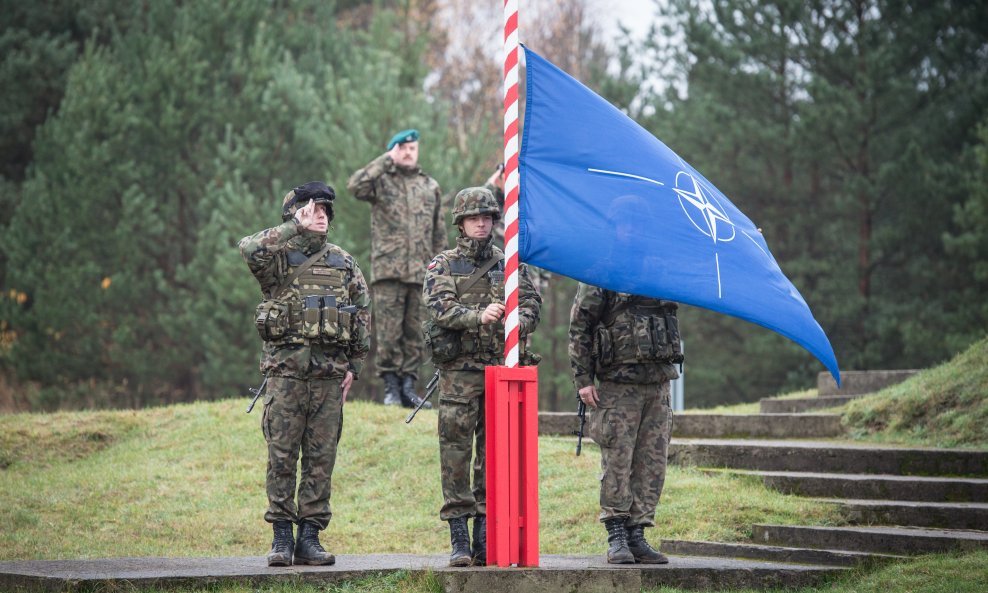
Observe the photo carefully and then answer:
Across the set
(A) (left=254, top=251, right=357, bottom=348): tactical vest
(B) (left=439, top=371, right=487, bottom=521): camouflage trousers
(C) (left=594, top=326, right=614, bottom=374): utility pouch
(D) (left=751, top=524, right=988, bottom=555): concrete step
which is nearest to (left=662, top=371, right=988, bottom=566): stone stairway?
(D) (left=751, top=524, right=988, bottom=555): concrete step

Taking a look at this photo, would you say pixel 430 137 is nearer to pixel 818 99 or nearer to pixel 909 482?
pixel 818 99

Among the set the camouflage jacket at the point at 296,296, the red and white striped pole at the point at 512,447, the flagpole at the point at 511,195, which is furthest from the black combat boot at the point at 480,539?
the camouflage jacket at the point at 296,296

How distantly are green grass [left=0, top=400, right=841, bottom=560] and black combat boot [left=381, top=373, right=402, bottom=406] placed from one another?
11cm

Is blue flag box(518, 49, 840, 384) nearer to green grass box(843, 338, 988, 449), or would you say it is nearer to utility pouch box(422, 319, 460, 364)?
utility pouch box(422, 319, 460, 364)

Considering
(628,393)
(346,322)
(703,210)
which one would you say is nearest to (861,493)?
(628,393)

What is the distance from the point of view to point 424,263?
1280cm

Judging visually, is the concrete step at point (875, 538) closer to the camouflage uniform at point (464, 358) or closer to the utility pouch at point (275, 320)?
the camouflage uniform at point (464, 358)

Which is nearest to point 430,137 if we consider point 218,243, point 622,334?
point 218,243

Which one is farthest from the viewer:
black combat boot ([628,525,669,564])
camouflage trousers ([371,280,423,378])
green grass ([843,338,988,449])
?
camouflage trousers ([371,280,423,378])

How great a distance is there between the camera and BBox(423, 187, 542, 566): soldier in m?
7.95

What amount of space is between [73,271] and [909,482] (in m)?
17.9

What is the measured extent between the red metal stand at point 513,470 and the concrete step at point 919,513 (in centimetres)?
343

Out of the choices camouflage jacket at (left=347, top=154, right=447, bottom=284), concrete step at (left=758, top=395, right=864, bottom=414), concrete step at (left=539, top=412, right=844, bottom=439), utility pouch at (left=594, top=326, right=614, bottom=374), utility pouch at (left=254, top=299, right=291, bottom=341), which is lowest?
concrete step at (left=539, top=412, right=844, bottom=439)

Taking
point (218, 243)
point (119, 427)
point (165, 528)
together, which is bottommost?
point (165, 528)
